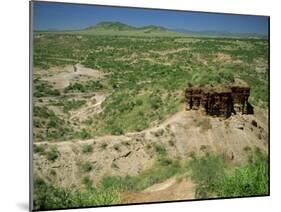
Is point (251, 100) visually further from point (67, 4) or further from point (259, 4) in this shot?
point (67, 4)

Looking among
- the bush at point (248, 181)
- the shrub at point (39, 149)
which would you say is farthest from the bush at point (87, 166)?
the bush at point (248, 181)

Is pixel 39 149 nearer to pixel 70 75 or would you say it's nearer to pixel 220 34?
pixel 70 75

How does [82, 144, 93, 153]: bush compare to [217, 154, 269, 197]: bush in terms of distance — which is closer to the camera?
[82, 144, 93, 153]: bush

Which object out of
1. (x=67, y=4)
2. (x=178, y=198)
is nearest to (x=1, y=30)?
(x=67, y=4)

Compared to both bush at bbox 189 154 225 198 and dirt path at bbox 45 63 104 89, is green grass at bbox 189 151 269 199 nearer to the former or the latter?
bush at bbox 189 154 225 198

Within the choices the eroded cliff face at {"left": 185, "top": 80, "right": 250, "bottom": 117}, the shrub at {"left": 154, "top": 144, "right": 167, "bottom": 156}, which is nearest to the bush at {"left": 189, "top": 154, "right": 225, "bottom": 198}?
the shrub at {"left": 154, "top": 144, "right": 167, "bottom": 156}

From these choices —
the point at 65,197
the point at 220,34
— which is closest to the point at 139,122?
the point at 65,197
